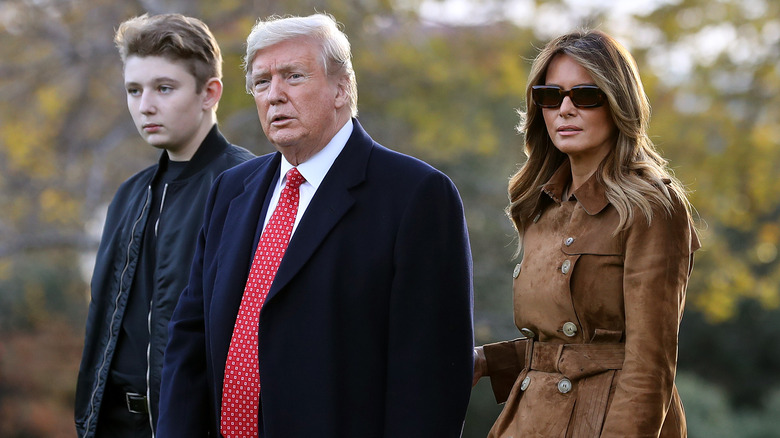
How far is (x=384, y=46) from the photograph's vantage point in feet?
37.4

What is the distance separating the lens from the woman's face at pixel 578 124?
10.4 feet

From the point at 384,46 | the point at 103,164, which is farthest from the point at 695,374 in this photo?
the point at 103,164

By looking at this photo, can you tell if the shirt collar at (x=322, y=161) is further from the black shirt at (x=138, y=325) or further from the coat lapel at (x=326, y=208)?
the black shirt at (x=138, y=325)

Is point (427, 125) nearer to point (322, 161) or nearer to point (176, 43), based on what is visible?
point (176, 43)

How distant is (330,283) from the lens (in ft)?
9.63

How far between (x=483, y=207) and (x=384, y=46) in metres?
2.50

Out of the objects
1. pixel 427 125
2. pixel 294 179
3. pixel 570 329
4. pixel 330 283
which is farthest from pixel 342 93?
pixel 427 125

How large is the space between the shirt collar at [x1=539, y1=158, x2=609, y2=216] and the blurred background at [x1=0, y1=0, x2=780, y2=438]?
7.29 metres

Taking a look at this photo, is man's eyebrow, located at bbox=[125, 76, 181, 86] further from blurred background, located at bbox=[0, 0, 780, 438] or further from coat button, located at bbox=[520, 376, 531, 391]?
blurred background, located at bbox=[0, 0, 780, 438]

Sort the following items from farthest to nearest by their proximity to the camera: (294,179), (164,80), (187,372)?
(164,80) → (187,372) → (294,179)

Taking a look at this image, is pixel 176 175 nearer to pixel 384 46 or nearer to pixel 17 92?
pixel 384 46

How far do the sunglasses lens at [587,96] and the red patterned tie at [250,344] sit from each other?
94cm

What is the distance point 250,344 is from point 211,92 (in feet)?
4.44

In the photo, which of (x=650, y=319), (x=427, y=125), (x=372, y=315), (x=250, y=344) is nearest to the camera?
(x=650, y=319)
